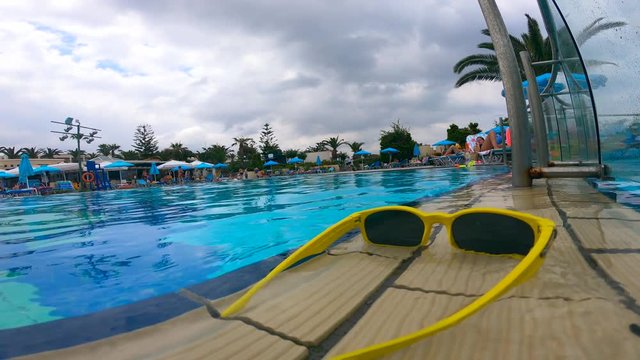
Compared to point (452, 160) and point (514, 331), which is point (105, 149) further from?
point (514, 331)

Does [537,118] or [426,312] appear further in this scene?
[537,118]

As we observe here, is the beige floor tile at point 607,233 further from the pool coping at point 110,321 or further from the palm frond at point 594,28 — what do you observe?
the pool coping at point 110,321

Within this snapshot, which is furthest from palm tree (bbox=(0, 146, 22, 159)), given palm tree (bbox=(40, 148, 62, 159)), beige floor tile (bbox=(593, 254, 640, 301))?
beige floor tile (bbox=(593, 254, 640, 301))

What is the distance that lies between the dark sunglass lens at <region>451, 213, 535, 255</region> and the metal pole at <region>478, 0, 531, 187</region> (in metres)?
2.52

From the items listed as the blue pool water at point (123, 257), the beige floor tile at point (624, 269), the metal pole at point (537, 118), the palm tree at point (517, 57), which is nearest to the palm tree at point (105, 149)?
the palm tree at point (517, 57)

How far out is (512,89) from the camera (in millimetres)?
3598

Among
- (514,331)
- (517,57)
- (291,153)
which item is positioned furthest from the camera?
(291,153)

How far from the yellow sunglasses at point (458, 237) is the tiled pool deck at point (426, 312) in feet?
0.17

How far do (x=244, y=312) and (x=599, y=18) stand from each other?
8.55ft

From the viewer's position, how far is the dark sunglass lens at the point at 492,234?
51.2 inches

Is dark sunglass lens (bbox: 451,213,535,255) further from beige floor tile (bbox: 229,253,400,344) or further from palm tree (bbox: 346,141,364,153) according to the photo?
palm tree (bbox: 346,141,364,153)

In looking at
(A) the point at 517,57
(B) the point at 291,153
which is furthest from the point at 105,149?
(A) the point at 517,57

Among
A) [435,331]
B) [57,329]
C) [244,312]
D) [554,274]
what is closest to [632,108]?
[554,274]

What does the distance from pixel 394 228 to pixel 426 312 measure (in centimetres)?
75
